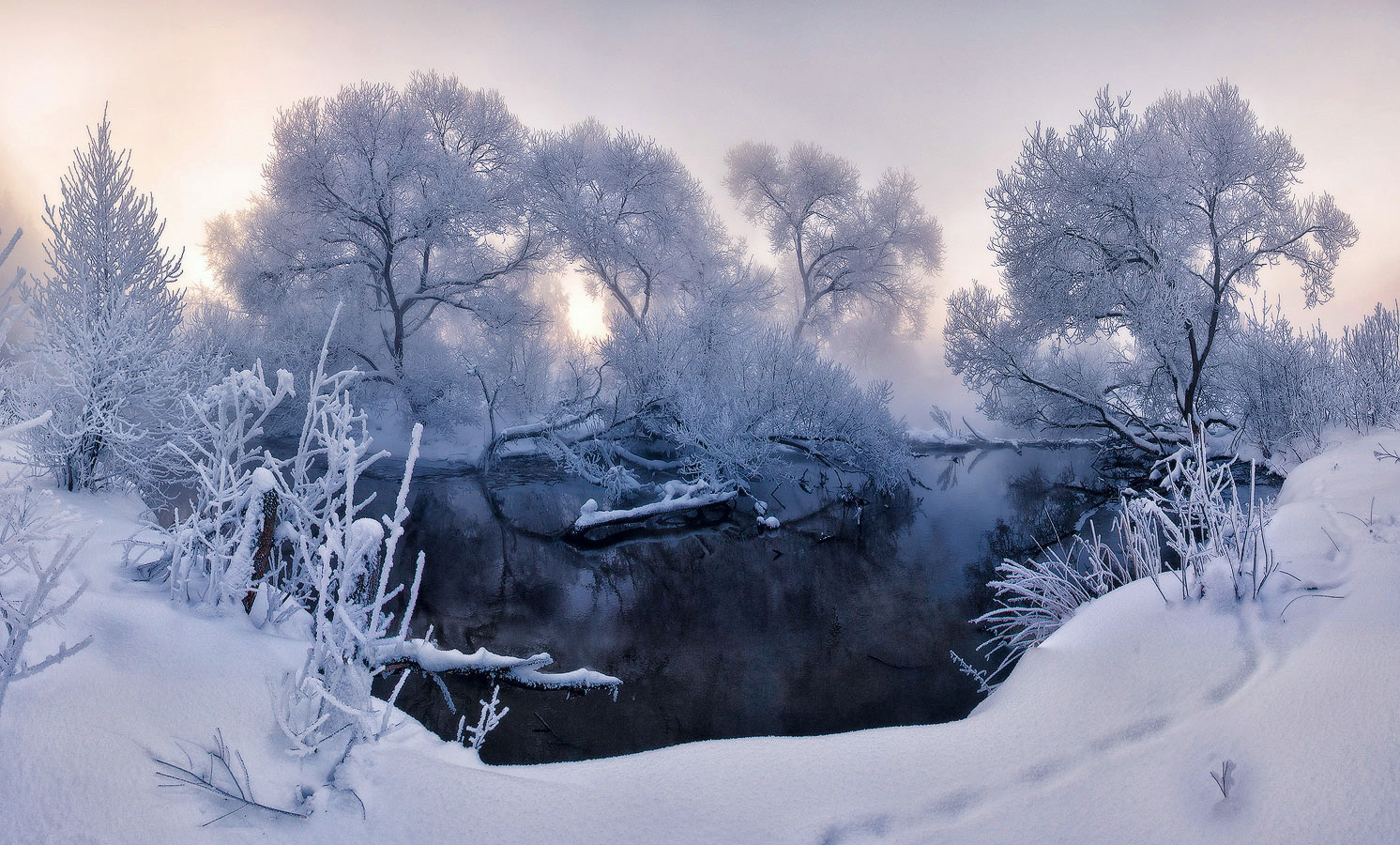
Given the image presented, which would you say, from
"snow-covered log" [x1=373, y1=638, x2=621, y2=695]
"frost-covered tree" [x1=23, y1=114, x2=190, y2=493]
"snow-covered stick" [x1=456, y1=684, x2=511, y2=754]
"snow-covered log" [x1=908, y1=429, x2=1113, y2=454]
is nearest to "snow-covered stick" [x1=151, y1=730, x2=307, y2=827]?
"snow-covered stick" [x1=456, y1=684, x2=511, y2=754]

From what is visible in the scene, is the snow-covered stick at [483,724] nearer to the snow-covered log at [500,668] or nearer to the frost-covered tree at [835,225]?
the snow-covered log at [500,668]

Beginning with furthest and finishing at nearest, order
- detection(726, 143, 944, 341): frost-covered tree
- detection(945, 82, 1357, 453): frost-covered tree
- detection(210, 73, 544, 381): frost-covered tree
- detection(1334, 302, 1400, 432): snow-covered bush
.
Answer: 1. detection(726, 143, 944, 341): frost-covered tree
2. detection(210, 73, 544, 381): frost-covered tree
3. detection(945, 82, 1357, 453): frost-covered tree
4. detection(1334, 302, 1400, 432): snow-covered bush

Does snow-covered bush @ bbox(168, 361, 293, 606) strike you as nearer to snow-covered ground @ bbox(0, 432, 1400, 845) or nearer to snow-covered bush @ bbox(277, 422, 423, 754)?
snow-covered ground @ bbox(0, 432, 1400, 845)

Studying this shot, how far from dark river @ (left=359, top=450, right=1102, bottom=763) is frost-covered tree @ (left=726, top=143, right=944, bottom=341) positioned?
12989mm

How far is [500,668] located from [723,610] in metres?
2.23

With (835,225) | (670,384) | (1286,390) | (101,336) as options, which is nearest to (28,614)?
(101,336)

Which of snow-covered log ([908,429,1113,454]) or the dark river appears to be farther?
snow-covered log ([908,429,1113,454])

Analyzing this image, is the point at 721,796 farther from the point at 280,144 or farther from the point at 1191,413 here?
the point at 280,144

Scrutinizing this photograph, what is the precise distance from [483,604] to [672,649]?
1994 millimetres

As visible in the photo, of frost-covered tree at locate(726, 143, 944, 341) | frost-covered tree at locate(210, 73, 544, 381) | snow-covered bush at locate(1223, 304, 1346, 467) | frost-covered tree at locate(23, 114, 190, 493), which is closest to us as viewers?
frost-covered tree at locate(23, 114, 190, 493)

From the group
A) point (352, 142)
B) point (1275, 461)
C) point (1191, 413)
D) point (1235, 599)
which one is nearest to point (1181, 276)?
point (1191, 413)

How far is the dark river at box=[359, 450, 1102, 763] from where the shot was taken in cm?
389

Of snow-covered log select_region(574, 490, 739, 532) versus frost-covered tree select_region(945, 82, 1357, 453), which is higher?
frost-covered tree select_region(945, 82, 1357, 453)

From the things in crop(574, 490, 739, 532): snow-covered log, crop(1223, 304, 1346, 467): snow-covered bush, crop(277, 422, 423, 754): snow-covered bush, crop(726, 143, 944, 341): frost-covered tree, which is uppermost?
crop(726, 143, 944, 341): frost-covered tree
